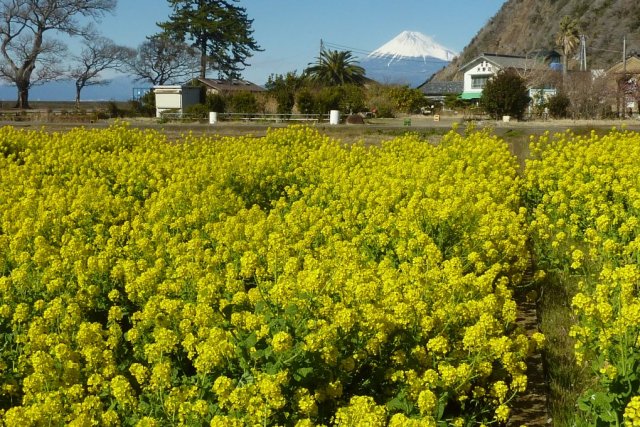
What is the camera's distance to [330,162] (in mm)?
8344

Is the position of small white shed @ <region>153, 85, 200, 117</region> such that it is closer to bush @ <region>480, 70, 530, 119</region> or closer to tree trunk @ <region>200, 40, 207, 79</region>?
tree trunk @ <region>200, 40, 207, 79</region>

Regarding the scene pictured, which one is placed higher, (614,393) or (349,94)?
(349,94)

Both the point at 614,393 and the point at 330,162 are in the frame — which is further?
the point at 330,162

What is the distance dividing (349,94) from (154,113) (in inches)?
455

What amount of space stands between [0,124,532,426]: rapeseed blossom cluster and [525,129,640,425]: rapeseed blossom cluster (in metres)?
0.17

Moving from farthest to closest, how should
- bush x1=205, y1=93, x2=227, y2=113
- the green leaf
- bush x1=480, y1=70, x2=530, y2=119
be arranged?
bush x1=205, y1=93, x2=227, y2=113
bush x1=480, y1=70, x2=530, y2=119
the green leaf

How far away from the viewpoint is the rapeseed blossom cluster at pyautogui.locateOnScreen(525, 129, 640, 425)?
2.89m

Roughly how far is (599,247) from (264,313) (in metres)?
2.86

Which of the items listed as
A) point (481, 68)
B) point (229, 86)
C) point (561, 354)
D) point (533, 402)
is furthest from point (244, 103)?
point (481, 68)

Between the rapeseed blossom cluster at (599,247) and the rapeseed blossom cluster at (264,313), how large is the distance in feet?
0.56

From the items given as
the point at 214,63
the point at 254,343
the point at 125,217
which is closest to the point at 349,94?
the point at 214,63

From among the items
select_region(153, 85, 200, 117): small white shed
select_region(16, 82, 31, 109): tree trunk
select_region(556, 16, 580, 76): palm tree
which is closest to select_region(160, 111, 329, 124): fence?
select_region(153, 85, 200, 117): small white shed

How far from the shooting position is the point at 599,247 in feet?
16.8

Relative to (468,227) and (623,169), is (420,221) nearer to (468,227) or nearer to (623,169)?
(468,227)
